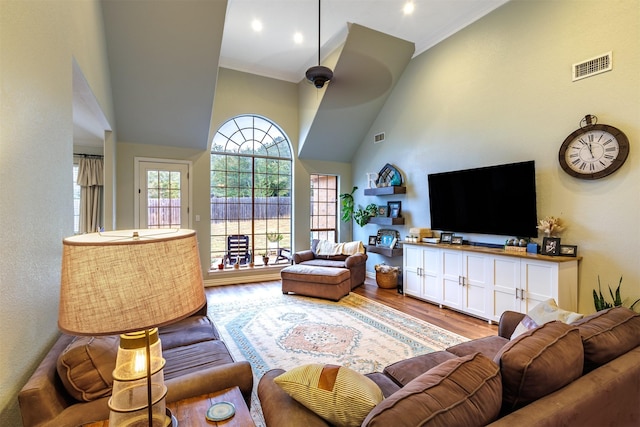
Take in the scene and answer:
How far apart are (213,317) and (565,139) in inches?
183

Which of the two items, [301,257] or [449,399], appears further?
[301,257]

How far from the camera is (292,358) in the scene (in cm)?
281

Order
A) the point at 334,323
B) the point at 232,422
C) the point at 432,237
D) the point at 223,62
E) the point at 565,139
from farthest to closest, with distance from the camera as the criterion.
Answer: the point at 223,62 → the point at 432,237 → the point at 334,323 → the point at 565,139 → the point at 232,422

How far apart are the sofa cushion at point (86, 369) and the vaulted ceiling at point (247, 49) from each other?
370 cm

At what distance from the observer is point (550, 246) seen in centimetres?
336

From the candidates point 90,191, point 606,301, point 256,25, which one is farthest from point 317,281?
point 90,191

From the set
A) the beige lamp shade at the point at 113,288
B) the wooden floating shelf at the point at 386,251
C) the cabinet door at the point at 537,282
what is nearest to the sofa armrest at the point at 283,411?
the beige lamp shade at the point at 113,288

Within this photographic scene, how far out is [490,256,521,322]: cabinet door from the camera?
3.44 m

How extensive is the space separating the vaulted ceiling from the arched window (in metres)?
0.69

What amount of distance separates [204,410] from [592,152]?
403cm

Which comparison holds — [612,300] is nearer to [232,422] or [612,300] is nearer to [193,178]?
[232,422]

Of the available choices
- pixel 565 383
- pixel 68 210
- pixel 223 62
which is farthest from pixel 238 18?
pixel 565 383

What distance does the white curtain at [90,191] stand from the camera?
6102 millimetres

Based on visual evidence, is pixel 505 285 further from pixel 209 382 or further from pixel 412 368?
pixel 209 382
